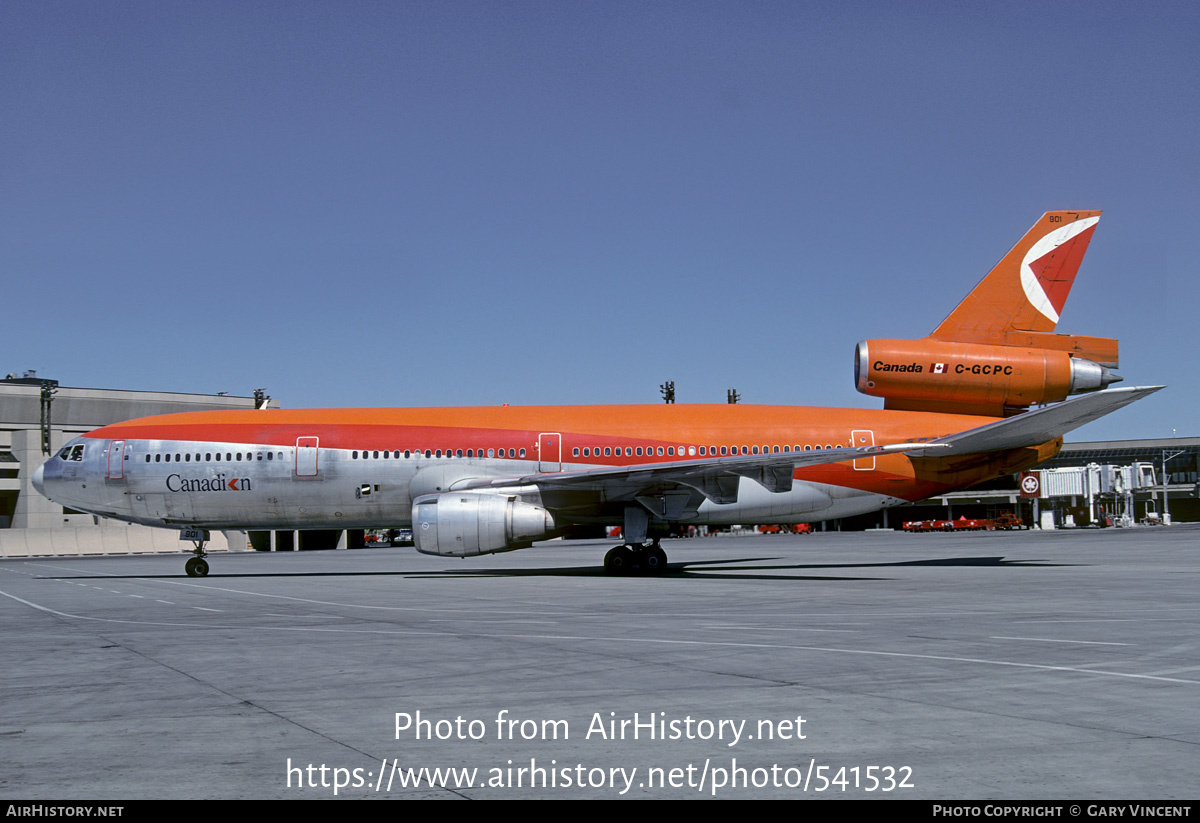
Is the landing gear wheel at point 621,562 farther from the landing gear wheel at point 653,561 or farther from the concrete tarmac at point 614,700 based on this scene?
the concrete tarmac at point 614,700

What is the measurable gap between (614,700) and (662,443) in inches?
788

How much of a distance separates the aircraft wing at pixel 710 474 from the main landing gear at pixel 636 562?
1758 mm

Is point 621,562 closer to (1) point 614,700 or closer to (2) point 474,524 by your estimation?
(2) point 474,524

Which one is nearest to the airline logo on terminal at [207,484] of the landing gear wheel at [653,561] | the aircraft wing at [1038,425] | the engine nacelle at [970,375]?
the landing gear wheel at [653,561]

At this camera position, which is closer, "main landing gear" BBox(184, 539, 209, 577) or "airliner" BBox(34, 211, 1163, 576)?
"airliner" BBox(34, 211, 1163, 576)

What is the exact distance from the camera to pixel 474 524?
24688mm

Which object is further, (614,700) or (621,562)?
(621,562)

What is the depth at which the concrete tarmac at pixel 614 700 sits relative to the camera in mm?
5484

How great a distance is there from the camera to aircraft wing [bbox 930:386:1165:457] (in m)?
23.3

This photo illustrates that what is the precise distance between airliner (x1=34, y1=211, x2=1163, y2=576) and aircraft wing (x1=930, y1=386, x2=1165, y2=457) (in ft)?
0.52

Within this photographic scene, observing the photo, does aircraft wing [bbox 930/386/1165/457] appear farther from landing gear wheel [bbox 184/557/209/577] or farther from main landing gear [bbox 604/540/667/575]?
landing gear wheel [bbox 184/557/209/577]

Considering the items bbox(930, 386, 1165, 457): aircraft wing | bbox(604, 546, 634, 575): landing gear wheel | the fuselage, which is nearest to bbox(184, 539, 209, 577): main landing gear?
the fuselage

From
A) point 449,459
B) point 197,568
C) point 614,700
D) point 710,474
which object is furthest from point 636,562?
point 614,700
